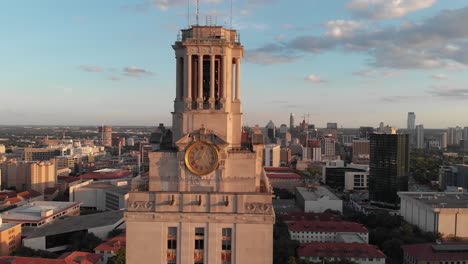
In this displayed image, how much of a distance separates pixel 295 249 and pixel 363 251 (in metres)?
9.73

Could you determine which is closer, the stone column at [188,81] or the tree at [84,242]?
the stone column at [188,81]

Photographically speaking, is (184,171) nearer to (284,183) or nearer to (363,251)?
(363,251)

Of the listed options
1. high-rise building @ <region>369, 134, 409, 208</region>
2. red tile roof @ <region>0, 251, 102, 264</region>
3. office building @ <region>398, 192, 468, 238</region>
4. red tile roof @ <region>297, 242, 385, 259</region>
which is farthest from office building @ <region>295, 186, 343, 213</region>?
red tile roof @ <region>0, 251, 102, 264</region>

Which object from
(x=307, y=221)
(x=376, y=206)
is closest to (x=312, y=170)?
(x=376, y=206)

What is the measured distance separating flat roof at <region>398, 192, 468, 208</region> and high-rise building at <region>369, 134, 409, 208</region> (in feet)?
55.8

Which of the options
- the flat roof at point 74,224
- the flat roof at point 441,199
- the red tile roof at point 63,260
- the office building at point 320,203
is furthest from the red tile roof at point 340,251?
the office building at point 320,203

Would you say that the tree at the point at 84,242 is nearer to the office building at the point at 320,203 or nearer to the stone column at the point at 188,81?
the office building at the point at 320,203

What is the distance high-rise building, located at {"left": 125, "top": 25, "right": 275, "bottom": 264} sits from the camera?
2145cm

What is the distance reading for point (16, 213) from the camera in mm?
86188

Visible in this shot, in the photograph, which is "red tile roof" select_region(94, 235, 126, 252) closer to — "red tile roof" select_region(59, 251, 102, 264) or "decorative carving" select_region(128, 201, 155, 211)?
"red tile roof" select_region(59, 251, 102, 264)

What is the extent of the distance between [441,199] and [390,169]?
25.8 metres

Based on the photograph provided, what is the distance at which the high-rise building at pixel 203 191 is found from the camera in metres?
21.5

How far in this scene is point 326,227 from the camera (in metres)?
75.0

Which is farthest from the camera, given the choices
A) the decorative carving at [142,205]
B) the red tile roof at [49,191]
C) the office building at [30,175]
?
the office building at [30,175]
